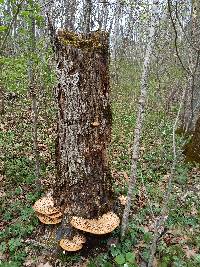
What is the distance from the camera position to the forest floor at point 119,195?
4883mm

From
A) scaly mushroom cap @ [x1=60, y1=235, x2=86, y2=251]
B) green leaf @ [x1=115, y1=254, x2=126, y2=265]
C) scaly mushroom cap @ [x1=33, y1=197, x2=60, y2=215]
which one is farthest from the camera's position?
scaly mushroom cap @ [x1=33, y1=197, x2=60, y2=215]

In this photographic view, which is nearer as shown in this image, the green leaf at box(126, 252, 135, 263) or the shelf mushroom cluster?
the green leaf at box(126, 252, 135, 263)

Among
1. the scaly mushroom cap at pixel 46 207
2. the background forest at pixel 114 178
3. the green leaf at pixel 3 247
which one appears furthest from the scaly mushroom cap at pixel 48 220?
the green leaf at pixel 3 247

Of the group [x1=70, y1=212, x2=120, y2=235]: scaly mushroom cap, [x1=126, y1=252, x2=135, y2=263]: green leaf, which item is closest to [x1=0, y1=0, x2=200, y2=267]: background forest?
[x1=126, y1=252, x2=135, y2=263]: green leaf

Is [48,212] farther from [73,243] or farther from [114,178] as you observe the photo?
[114,178]

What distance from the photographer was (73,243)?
4781 millimetres

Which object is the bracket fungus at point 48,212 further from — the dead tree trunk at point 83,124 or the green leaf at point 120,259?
the green leaf at point 120,259

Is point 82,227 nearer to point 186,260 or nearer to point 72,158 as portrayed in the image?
point 72,158

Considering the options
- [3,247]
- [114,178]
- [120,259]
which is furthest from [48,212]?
[114,178]

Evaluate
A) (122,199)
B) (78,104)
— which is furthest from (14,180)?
(78,104)

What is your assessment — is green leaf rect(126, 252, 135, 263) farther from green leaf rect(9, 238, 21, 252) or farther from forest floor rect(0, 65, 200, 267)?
green leaf rect(9, 238, 21, 252)

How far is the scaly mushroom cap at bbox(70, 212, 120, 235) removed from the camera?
4.72 metres

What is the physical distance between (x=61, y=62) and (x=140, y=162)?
178 inches

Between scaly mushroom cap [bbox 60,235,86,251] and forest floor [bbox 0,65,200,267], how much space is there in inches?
8.4
